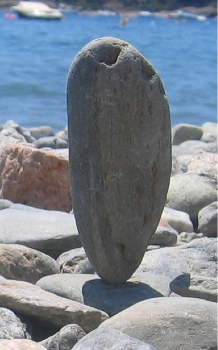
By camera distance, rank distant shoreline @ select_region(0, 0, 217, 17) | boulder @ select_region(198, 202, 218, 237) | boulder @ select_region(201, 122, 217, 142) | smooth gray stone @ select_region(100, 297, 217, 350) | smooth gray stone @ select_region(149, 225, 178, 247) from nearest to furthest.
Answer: smooth gray stone @ select_region(100, 297, 217, 350) < smooth gray stone @ select_region(149, 225, 178, 247) < boulder @ select_region(198, 202, 218, 237) < boulder @ select_region(201, 122, 217, 142) < distant shoreline @ select_region(0, 0, 217, 17)

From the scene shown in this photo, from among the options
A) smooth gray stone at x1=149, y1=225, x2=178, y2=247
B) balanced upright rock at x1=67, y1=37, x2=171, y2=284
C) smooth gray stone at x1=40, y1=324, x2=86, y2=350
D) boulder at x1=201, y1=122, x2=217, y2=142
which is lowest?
boulder at x1=201, y1=122, x2=217, y2=142

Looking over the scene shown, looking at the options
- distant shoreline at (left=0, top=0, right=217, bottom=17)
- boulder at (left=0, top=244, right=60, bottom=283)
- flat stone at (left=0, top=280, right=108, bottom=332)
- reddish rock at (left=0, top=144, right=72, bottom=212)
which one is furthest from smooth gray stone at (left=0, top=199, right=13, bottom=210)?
distant shoreline at (left=0, top=0, right=217, bottom=17)

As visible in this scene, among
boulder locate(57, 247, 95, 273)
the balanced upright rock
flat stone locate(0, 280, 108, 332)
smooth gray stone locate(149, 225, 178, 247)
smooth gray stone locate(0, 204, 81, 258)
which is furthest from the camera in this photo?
smooth gray stone locate(149, 225, 178, 247)

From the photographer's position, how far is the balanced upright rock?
12.1 feet

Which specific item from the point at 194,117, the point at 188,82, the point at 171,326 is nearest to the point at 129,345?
the point at 171,326

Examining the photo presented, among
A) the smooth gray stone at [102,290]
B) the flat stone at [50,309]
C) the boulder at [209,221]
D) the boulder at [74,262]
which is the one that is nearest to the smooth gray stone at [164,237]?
the boulder at [209,221]

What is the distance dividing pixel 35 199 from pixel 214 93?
13114 millimetres

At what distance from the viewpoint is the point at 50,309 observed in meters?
3.42

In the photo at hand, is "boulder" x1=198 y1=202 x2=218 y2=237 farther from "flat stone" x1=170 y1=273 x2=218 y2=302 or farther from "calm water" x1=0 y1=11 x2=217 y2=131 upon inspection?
"calm water" x1=0 y1=11 x2=217 y2=131

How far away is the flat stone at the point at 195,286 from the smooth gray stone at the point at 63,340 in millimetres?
725

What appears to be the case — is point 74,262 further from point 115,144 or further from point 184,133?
point 184,133

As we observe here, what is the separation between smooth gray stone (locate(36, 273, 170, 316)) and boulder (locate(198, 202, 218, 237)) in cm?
135

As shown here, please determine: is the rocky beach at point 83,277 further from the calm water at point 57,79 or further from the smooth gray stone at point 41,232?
the calm water at point 57,79

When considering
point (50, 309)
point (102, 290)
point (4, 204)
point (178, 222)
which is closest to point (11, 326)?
point (50, 309)
